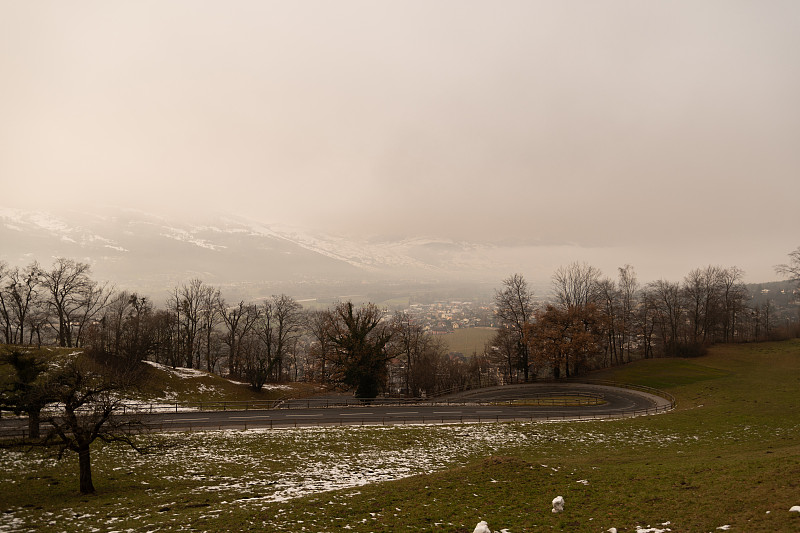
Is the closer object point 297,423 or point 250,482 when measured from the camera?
point 250,482

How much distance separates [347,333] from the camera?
54969mm

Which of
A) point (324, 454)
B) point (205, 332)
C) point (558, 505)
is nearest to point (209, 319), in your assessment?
point (205, 332)

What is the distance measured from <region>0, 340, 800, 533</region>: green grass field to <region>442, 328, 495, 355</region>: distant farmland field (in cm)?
8868

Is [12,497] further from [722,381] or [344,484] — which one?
[722,381]

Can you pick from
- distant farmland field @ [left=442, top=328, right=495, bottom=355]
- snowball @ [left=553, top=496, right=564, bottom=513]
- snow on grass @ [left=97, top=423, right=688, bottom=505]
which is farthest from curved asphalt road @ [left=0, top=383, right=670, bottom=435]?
distant farmland field @ [left=442, top=328, right=495, bottom=355]

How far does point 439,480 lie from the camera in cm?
1744

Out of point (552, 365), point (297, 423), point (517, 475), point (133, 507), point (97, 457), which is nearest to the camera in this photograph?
point (133, 507)

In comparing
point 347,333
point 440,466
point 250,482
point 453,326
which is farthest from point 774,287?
point 250,482

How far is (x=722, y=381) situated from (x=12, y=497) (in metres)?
65.2

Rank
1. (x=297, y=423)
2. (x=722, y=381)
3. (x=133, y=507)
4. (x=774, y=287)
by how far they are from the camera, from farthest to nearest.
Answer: (x=774, y=287) < (x=722, y=381) < (x=297, y=423) < (x=133, y=507)

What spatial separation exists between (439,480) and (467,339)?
124015mm

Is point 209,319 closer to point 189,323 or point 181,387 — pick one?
point 189,323

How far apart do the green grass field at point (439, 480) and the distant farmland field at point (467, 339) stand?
3491 inches

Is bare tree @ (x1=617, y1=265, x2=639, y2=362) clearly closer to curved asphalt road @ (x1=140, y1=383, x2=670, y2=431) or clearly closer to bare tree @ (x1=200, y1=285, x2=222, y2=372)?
curved asphalt road @ (x1=140, y1=383, x2=670, y2=431)
